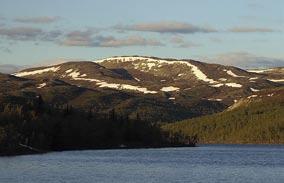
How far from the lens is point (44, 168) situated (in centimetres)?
11738

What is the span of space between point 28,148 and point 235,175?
7967cm

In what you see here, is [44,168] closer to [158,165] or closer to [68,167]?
[68,167]

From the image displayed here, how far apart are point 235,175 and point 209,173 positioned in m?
4.55

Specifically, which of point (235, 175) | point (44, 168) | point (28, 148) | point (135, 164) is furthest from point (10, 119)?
point (235, 175)

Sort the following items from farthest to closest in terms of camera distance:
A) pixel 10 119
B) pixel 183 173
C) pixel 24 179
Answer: pixel 10 119
pixel 183 173
pixel 24 179

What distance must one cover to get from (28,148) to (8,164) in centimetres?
5622

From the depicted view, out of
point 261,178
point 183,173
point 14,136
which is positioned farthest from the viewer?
point 14,136

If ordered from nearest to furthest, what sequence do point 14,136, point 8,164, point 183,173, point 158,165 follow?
point 183,173 → point 8,164 → point 158,165 → point 14,136

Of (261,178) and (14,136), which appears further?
(14,136)

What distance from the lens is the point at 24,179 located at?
318 ft

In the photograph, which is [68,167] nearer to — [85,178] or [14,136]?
[85,178]

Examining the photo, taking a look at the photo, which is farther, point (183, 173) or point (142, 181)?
point (183, 173)

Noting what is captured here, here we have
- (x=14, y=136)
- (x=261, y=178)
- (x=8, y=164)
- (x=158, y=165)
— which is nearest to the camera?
(x=261, y=178)

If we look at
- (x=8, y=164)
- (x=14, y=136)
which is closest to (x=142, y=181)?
(x=8, y=164)
